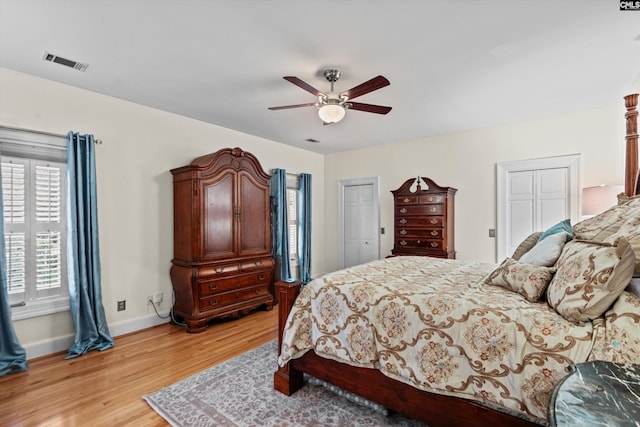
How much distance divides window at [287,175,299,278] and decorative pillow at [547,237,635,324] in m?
4.11

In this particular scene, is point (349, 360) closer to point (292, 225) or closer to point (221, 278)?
point (221, 278)

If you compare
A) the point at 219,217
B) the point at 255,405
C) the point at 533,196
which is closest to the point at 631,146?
the point at 533,196

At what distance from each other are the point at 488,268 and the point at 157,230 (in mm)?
3564

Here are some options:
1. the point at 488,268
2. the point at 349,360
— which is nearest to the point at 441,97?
the point at 488,268

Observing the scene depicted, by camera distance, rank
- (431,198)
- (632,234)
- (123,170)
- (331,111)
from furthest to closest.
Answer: (431,198)
(123,170)
(331,111)
(632,234)

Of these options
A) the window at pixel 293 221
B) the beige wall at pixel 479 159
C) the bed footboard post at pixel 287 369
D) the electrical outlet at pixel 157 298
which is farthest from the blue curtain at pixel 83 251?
the beige wall at pixel 479 159

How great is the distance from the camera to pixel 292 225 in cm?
528

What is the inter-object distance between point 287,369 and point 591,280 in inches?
72.5

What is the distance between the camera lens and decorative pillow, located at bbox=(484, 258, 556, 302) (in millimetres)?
1601

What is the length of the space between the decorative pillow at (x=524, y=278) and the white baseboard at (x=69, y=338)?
11.5 ft

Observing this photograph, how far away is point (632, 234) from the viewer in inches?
55.9

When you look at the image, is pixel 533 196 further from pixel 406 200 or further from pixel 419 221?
pixel 406 200

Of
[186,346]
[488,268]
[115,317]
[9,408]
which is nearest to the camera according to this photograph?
[9,408]

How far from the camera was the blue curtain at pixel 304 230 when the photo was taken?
5.25 metres
